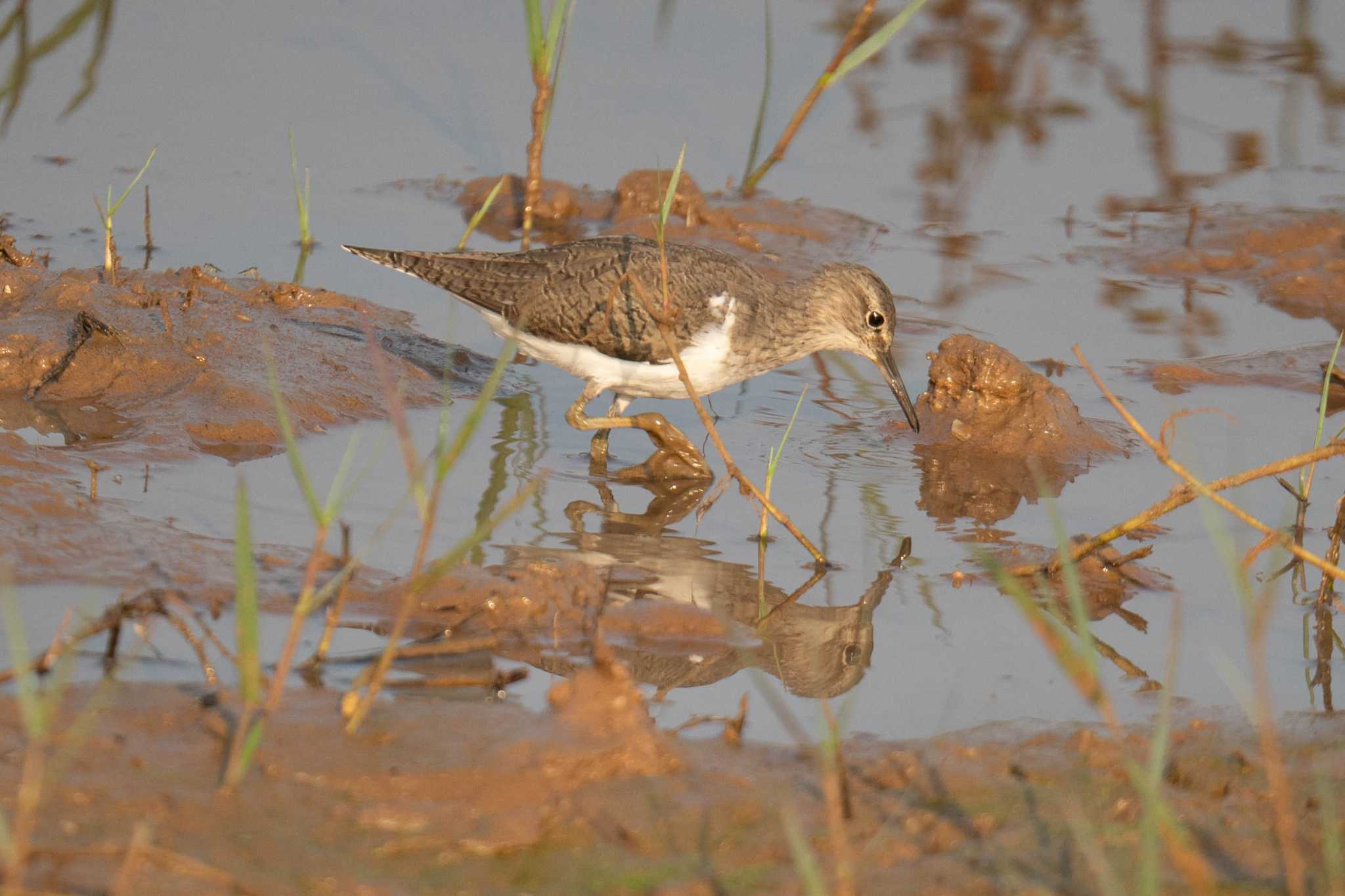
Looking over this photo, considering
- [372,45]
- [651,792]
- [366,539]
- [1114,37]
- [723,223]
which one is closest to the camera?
[651,792]

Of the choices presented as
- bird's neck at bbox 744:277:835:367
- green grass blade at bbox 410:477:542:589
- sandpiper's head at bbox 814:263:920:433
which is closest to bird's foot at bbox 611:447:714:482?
bird's neck at bbox 744:277:835:367

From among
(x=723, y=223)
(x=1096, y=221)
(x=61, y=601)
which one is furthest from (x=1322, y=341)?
(x=61, y=601)

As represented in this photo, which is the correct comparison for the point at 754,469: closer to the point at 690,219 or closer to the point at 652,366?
the point at 652,366

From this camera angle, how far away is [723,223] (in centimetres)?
840

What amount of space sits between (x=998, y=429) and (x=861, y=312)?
86 centimetres

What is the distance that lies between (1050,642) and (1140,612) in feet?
7.53

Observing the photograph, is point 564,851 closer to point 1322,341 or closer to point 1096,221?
point 1322,341

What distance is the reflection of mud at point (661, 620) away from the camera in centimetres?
418

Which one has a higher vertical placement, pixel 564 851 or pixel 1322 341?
pixel 1322 341

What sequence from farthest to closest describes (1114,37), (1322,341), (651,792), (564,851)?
(1114,37), (1322,341), (651,792), (564,851)

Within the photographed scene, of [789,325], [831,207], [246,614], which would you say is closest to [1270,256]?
[831,207]

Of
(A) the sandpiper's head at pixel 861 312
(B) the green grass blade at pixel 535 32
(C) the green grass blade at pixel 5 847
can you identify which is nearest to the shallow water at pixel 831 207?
(A) the sandpiper's head at pixel 861 312

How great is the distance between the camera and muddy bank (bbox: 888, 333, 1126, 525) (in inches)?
243

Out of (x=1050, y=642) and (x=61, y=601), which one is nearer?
(x=1050, y=642)
